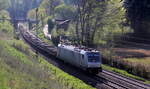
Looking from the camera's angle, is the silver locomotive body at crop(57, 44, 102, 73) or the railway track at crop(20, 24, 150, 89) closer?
the railway track at crop(20, 24, 150, 89)

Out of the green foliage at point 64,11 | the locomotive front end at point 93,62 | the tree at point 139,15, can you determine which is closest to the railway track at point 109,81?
the locomotive front end at point 93,62

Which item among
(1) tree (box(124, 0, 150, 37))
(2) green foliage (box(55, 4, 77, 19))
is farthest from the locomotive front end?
(2) green foliage (box(55, 4, 77, 19))

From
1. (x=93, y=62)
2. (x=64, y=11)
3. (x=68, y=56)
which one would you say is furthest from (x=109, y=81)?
(x=64, y=11)

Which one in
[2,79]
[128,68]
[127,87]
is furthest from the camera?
[128,68]

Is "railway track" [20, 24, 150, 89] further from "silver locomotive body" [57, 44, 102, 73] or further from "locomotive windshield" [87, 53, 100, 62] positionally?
"locomotive windshield" [87, 53, 100, 62]

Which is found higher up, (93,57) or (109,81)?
(93,57)

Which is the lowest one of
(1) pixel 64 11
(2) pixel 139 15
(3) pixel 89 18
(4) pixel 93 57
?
(4) pixel 93 57

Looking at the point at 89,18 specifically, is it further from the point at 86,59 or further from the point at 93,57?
the point at 86,59

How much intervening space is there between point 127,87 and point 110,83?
2.44 m

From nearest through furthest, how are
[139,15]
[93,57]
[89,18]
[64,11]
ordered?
[93,57] → [89,18] → [139,15] → [64,11]

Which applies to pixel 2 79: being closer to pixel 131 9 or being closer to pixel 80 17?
pixel 80 17

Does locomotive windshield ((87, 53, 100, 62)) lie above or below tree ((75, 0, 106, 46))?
below

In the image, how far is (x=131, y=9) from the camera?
2475 inches

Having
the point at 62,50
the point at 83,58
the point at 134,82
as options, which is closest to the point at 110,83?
the point at 134,82
